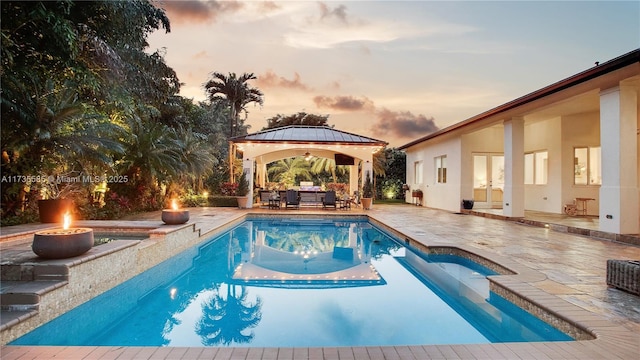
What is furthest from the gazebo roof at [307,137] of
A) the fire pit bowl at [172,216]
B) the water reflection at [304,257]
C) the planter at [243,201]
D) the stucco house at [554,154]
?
the fire pit bowl at [172,216]

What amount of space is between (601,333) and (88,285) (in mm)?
5871

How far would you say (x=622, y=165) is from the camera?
7.90m

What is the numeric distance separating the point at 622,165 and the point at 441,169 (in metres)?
9.54

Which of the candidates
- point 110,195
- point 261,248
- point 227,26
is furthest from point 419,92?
point 110,195

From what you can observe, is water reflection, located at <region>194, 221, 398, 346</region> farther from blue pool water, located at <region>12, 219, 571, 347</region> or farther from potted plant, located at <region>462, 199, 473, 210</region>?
potted plant, located at <region>462, 199, 473, 210</region>

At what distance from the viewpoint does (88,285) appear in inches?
181

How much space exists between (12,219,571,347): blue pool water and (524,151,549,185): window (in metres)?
9.24

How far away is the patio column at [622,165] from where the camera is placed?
25.7 ft

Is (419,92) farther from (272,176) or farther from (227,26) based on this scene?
(272,176)

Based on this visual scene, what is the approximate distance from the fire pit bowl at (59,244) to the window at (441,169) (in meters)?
15.4

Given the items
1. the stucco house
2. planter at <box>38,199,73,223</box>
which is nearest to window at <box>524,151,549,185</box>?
the stucco house

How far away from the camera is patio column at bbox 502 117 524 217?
11922mm

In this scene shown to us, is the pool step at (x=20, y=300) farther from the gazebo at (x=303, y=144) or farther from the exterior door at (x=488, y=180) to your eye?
the exterior door at (x=488, y=180)

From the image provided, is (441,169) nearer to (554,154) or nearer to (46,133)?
(554,154)
